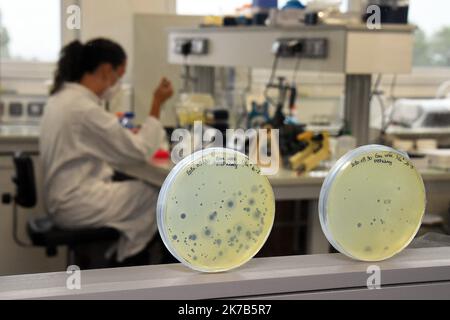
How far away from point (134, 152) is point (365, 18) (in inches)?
43.4

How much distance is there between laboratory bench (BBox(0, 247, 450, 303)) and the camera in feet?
3.24

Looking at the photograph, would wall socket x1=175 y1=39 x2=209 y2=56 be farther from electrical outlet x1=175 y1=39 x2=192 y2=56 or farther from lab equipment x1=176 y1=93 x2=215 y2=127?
lab equipment x1=176 y1=93 x2=215 y2=127

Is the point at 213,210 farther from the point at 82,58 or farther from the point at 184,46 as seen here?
the point at 184,46

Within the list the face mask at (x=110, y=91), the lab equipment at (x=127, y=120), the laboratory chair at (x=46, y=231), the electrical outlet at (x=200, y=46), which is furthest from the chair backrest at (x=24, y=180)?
the electrical outlet at (x=200, y=46)

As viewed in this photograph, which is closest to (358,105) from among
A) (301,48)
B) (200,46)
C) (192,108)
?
(301,48)

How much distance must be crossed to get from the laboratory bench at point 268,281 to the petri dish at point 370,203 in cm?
3

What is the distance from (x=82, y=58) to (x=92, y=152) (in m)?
0.43

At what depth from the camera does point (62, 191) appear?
3154 mm

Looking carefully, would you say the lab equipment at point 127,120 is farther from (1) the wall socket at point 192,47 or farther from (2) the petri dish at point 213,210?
(2) the petri dish at point 213,210

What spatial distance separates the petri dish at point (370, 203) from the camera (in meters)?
1.11

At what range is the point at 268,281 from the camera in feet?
3.41

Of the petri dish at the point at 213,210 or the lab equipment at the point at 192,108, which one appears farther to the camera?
the lab equipment at the point at 192,108

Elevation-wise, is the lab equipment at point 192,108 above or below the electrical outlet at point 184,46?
below
